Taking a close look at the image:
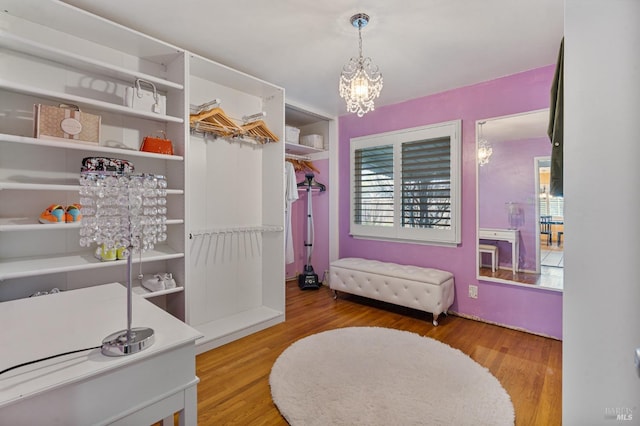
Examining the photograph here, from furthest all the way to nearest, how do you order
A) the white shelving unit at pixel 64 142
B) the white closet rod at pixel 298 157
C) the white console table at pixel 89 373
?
the white closet rod at pixel 298 157 → the white shelving unit at pixel 64 142 → the white console table at pixel 89 373

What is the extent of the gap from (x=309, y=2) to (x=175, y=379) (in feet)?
6.82

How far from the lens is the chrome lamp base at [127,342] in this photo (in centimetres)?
85

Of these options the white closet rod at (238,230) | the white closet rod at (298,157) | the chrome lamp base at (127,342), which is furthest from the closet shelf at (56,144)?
the white closet rod at (298,157)

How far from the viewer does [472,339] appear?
8.63ft

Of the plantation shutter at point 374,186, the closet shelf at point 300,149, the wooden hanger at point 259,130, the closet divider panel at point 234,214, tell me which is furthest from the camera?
the closet shelf at point 300,149

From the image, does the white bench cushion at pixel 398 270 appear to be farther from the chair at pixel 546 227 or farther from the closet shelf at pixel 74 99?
the closet shelf at pixel 74 99

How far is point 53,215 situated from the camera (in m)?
1.81

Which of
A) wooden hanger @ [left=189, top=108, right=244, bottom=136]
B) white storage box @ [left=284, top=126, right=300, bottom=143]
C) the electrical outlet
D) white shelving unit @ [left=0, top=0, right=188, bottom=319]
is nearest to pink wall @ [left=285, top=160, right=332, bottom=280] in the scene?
white storage box @ [left=284, top=126, right=300, bottom=143]

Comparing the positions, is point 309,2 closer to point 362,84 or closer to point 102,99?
point 362,84

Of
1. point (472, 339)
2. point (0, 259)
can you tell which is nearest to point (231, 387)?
point (0, 259)

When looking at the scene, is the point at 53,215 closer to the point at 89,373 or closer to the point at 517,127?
the point at 89,373

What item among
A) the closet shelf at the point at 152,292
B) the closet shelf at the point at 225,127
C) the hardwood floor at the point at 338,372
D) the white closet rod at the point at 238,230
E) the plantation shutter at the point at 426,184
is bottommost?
the hardwood floor at the point at 338,372

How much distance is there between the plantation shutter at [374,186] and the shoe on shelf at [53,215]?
3.04 metres

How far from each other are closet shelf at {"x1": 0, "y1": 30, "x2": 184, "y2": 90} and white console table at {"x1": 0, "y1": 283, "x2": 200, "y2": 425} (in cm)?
151
